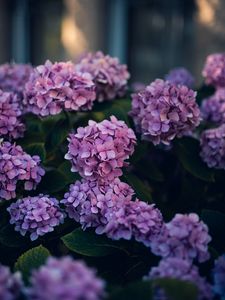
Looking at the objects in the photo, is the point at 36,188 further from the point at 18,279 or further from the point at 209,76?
the point at 209,76

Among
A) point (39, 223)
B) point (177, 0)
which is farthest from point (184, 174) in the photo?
point (177, 0)

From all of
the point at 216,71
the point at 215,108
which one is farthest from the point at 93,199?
the point at 216,71

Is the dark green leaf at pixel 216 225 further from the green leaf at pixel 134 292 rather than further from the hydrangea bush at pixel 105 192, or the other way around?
the green leaf at pixel 134 292

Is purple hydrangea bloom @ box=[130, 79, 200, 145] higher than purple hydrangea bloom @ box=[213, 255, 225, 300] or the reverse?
higher

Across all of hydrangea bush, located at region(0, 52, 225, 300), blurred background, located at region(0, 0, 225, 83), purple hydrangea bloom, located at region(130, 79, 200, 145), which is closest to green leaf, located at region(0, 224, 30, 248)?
hydrangea bush, located at region(0, 52, 225, 300)

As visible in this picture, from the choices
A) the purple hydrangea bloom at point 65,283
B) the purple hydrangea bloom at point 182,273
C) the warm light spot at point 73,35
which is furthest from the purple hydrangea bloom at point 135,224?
the warm light spot at point 73,35

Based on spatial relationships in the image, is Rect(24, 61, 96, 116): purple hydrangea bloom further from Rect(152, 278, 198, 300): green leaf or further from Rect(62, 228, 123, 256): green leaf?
Rect(152, 278, 198, 300): green leaf
